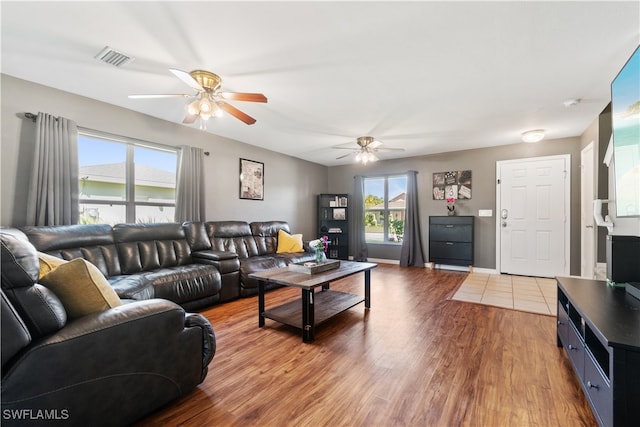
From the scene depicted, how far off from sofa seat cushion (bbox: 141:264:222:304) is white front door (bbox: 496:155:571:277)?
484cm

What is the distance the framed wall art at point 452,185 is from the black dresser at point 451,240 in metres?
0.47

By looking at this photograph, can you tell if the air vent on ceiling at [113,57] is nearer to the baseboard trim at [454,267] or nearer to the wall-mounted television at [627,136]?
the wall-mounted television at [627,136]

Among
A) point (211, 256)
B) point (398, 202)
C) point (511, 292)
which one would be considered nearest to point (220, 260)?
point (211, 256)

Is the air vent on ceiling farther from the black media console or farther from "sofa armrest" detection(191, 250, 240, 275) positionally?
the black media console

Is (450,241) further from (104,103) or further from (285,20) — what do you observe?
(104,103)

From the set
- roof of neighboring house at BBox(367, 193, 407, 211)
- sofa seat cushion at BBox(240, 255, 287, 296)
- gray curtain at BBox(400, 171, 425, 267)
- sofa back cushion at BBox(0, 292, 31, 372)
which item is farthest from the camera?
roof of neighboring house at BBox(367, 193, 407, 211)

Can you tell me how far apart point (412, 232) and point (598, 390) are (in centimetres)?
438

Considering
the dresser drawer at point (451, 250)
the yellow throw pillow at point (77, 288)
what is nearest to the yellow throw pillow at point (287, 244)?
the dresser drawer at point (451, 250)

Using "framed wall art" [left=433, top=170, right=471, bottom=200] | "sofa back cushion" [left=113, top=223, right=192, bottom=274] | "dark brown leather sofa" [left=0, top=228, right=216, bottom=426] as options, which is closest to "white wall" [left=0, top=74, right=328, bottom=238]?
"sofa back cushion" [left=113, top=223, right=192, bottom=274]

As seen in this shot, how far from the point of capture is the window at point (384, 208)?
6020mm

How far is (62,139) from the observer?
9.19 ft

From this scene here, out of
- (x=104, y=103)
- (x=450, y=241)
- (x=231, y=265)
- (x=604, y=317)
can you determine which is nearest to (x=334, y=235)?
(x=450, y=241)

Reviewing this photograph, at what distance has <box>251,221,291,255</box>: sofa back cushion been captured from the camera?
451 cm

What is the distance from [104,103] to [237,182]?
2037 mm
